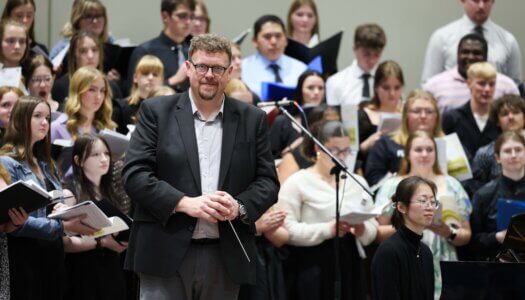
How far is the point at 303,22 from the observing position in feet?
28.3

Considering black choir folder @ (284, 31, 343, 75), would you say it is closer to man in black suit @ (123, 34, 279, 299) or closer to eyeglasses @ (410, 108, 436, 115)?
eyeglasses @ (410, 108, 436, 115)

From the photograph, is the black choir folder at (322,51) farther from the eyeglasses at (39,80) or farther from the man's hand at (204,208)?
the man's hand at (204,208)

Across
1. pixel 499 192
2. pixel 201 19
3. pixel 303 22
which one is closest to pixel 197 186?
pixel 499 192

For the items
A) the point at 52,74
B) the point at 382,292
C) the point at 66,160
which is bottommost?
the point at 382,292

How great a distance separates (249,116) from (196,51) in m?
0.37

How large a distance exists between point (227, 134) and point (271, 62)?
3921 mm

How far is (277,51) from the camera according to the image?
8.07 meters

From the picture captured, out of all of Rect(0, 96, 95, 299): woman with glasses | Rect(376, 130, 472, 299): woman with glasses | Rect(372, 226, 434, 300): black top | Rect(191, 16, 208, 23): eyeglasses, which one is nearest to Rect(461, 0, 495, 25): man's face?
Rect(191, 16, 208, 23): eyeglasses

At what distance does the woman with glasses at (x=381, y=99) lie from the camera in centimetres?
736

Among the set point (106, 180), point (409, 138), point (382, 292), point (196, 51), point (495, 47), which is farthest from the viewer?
point (495, 47)

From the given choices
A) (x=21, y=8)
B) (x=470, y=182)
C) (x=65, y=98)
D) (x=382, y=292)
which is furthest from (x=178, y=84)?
(x=382, y=292)

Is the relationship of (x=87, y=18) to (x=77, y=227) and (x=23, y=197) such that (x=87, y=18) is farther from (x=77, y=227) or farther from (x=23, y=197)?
(x=23, y=197)

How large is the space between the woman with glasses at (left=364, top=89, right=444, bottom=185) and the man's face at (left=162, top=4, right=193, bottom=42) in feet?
6.26

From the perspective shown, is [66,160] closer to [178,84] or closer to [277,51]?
[178,84]
